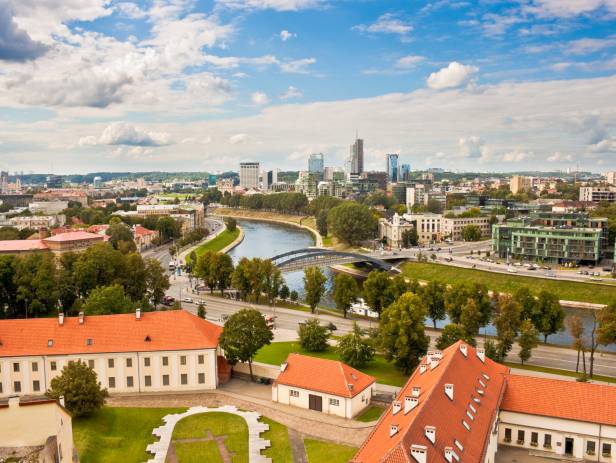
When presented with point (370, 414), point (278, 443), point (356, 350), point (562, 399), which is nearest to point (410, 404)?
point (278, 443)

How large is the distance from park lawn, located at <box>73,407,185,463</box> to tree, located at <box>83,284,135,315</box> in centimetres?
1360

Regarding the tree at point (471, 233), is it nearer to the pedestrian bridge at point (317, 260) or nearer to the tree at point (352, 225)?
the tree at point (352, 225)

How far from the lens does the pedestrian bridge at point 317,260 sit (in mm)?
97412

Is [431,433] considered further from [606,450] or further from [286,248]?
[286,248]

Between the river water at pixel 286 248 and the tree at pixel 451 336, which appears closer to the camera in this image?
the tree at pixel 451 336

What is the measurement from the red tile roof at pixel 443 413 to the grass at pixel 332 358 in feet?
30.5

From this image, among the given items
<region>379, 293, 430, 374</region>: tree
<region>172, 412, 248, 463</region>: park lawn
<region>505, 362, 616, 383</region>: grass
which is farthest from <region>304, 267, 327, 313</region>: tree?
<region>172, 412, 248, 463</region>: park lawn

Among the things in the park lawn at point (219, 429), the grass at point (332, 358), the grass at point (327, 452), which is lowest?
the grass at point (332, 358)

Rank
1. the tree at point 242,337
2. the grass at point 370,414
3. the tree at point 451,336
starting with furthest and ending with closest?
the tree at point 451,336 → the tree at point 242,337 → the grass at point 370,414

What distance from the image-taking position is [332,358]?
47.5 metres

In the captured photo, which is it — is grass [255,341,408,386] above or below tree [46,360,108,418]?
below

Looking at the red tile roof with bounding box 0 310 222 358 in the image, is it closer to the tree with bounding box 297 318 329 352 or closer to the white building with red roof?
the white building with red roof

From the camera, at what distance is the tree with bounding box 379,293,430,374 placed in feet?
142

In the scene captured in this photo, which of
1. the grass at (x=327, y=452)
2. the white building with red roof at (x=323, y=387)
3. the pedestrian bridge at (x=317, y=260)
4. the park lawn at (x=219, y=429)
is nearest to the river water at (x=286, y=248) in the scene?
the pedestrian bridge at (x=317, y=260)
